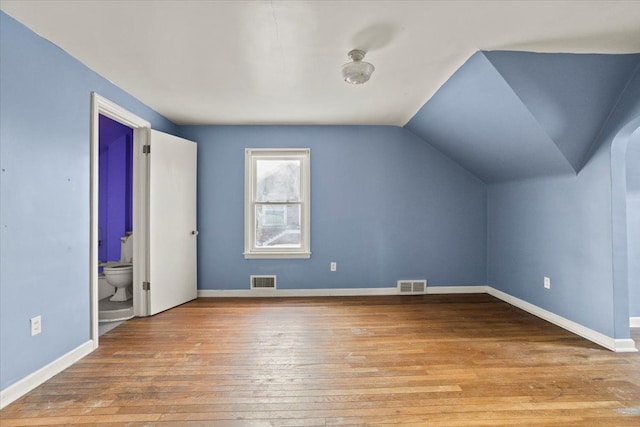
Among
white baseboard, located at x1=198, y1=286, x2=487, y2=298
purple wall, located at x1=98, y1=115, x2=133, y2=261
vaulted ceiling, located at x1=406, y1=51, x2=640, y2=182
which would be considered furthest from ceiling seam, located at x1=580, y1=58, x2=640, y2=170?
purple wall, located at x1=98, y1=115, x2=133, y2=261

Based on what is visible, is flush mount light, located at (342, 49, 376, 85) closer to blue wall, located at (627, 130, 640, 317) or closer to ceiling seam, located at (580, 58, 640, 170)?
ceiling seam, located at (580, 58, 640, 170)

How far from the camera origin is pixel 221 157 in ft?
13.3

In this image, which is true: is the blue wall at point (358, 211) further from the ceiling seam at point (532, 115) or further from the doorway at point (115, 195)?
the ceiling seam at point (532, 115)

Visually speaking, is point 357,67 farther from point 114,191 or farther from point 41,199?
point 114,191

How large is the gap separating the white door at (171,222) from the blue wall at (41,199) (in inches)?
34.9

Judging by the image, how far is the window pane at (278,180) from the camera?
13.6ft

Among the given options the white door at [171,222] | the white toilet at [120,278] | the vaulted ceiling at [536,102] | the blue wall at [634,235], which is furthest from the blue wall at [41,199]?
the blue wall at [634,235]

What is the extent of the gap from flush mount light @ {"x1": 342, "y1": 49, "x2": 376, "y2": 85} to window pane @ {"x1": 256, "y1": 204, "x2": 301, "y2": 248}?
7.09 ft

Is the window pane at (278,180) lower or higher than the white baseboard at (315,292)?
higher

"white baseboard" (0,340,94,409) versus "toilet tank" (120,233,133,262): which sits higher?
"toilet tank" (120,233,133,262)

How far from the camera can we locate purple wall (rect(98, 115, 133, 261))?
429 centimetres

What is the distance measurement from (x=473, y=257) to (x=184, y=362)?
368 cm

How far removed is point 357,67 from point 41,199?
2.33 metres

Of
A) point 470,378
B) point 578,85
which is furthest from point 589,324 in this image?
point 578,85
